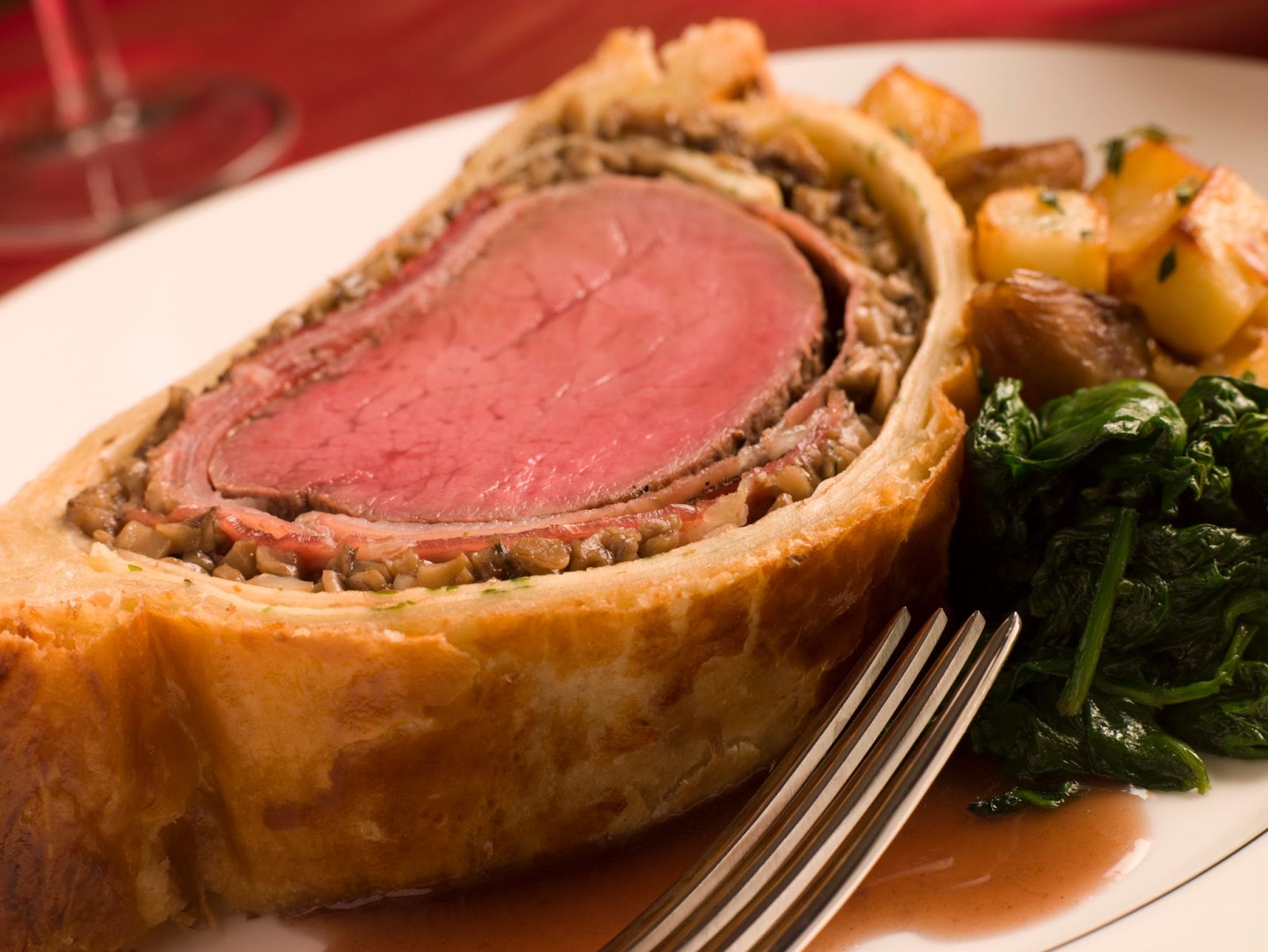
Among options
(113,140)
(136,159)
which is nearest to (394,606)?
(136,159)

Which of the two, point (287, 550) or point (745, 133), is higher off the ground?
point (745, 133)

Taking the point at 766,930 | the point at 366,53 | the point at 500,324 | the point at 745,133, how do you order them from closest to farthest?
the point at 766,930 < the point at 500,324 < the point at 745,133 < the point at 366,53

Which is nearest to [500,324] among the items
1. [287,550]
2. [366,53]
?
[287,550]

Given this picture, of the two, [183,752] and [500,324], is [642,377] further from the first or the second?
[183,752]

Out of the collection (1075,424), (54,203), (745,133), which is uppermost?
(745,133)

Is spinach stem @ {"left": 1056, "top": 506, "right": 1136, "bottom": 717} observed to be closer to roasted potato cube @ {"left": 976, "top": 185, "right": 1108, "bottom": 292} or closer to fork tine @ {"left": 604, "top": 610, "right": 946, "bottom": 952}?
fork tine @ {"left": 604, "top": 610, "right": 946, "bottom": 952}

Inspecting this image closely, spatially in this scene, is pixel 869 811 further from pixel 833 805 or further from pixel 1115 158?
pixel 1115 158
